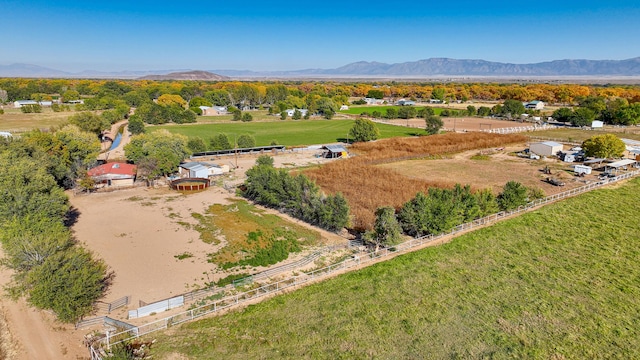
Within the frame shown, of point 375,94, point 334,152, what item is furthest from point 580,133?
point 375,94

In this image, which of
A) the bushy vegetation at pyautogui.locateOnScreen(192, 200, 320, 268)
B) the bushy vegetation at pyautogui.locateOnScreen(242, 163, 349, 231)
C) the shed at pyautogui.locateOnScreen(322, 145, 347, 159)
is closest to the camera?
the bushy vegetation at pyautogui.locateOnScreen(192, 200, 320, 268)

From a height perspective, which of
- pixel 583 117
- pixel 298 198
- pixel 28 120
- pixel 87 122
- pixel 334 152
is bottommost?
pixel 334 152

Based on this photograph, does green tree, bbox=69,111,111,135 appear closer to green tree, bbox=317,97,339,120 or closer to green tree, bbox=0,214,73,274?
green tree, bbox=0,214,73,274

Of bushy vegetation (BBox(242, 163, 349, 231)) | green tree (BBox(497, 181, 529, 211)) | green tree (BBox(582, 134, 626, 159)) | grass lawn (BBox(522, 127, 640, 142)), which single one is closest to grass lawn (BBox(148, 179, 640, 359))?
green tree (BBox(497, 181, 529, 211))

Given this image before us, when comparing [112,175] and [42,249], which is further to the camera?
[112,175]

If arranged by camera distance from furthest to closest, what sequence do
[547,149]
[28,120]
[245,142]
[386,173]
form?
1. [28,120]
2. [245,142]
3. [547,149]
4. [386,173]

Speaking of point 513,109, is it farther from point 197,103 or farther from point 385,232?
point 385,232
